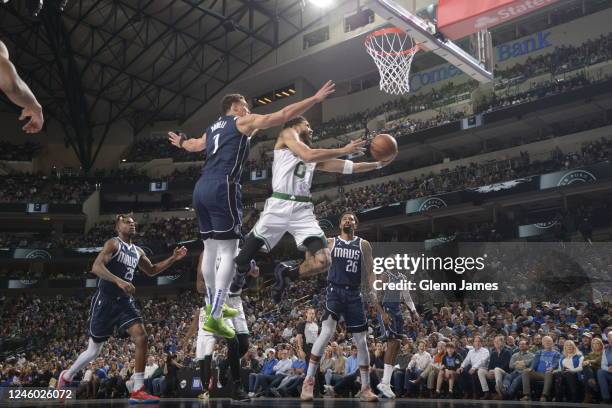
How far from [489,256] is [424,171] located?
1280cm

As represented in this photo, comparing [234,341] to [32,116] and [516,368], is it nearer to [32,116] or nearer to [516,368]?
[32,116]

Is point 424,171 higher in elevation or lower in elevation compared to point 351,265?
higher

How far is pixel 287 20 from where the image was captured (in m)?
35.2

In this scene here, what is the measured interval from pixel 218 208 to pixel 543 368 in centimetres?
662

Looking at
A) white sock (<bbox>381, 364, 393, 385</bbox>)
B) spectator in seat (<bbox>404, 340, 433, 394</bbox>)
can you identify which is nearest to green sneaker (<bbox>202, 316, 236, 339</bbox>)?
white sock (<bbox>381, 364, 393, 385</bbox>)

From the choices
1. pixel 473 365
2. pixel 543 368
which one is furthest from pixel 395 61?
pixel 543 368

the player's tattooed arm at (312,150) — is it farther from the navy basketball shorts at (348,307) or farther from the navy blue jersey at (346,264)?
the navy basketball shorts at (348,307)

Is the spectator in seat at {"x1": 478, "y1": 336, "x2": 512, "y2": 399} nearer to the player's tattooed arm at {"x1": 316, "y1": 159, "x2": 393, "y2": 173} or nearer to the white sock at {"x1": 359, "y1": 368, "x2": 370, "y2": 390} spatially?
the white sock at {"x1": 359, "y1": 368, "x2": 370, "y2": 390}

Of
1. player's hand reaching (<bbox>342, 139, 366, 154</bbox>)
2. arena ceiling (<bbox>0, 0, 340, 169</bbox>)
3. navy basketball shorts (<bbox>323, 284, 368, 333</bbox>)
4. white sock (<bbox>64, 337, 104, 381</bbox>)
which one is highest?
arena ceiling (<bbox>0, 0, 340, 169</bbox>)

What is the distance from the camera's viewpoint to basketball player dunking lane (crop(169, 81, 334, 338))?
575 cm

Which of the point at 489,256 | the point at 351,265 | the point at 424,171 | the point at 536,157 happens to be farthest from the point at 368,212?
the point at 351,265

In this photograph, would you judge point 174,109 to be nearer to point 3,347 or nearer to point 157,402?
point 3,347

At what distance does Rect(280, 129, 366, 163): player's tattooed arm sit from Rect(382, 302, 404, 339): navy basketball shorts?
4.03 metres

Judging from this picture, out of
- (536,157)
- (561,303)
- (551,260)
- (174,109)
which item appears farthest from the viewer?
(174,109)
